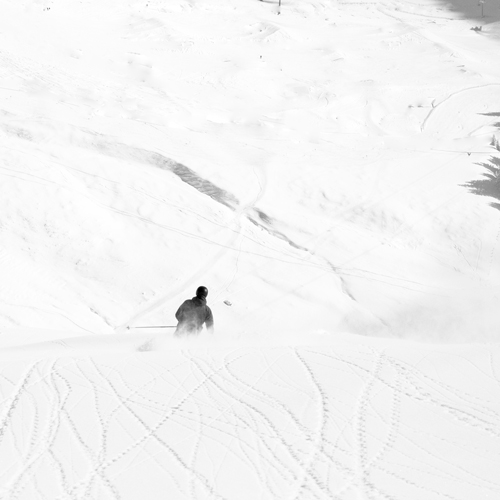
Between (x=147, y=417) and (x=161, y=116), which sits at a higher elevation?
(x=147, y=417)

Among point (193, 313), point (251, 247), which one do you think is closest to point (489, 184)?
point (251, 247)

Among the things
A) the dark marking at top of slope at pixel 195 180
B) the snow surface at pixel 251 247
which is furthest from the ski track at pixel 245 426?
the dark marking at top of slope at pixel 195 180

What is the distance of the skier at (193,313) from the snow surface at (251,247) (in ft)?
0.80

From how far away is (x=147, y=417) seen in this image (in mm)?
6176

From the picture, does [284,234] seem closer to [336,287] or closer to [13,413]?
[336,287]

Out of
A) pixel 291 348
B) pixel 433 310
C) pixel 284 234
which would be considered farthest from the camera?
pixel 284 234

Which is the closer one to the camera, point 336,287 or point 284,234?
point 336,287

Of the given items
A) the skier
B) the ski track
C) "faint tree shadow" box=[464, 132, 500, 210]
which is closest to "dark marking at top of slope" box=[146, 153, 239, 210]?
"faint tree shadow" box=[464, 132, 500, 210]

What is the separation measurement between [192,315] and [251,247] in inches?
268

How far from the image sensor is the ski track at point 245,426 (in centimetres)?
512

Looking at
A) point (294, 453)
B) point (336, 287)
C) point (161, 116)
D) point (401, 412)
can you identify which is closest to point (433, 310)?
point (336, 287)

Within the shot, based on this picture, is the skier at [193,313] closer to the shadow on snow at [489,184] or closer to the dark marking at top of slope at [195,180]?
the dark marking at top of slope at [195,180]

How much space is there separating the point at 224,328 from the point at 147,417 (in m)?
6.60

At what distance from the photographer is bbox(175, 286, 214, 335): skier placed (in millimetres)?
8797
